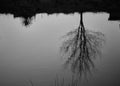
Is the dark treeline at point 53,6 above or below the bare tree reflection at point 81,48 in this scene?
above

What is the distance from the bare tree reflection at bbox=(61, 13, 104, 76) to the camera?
7.60 meters

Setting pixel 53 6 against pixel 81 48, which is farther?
pixel 53 6

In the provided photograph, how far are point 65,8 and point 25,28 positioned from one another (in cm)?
487

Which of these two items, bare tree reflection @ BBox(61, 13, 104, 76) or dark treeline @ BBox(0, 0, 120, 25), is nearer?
bare tree reflection @ BBox(61, 13, 104, 76)

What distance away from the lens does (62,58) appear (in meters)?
7.96

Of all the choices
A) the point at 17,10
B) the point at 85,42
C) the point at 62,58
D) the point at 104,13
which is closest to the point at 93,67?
the point at 62,58

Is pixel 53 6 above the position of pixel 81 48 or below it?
above

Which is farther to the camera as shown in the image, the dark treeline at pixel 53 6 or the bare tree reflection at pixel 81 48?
the dark treeline at pixel 53 6

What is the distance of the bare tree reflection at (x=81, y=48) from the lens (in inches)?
299

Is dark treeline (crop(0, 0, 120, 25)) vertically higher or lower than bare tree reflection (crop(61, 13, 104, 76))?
higher

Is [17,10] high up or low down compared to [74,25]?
up

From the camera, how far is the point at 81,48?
936 centimetres

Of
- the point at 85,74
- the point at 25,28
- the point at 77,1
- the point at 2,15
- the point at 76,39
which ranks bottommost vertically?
the point at 85,74

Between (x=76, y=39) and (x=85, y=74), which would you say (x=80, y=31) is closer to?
(x=76, y=39)
